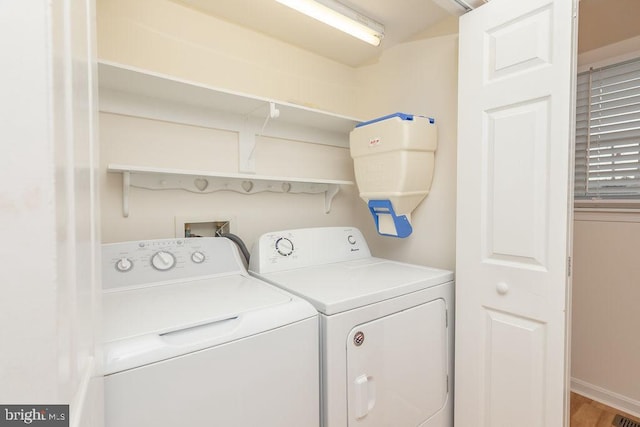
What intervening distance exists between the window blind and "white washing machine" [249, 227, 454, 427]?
1468 mm

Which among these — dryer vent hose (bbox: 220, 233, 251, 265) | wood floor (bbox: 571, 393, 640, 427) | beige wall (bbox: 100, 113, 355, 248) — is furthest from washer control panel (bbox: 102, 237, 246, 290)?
wood floor (bbox: 571, 393, 640, 427)

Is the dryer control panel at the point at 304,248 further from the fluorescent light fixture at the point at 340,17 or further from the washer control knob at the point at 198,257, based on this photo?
the fluorescent light fixture at the point at 340,17

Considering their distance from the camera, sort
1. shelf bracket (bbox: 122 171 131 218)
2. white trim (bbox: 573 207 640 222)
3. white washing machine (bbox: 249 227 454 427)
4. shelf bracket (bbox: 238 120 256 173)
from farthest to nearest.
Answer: white trim (bbox: 573 207 640 222) → shelf bracket (bbox: 238 120 256 173) → shelf bracket (bbox: 122 171 131 218) → white washing machine (bbox: 249 227 454 427)

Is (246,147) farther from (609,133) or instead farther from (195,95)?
(609,133)

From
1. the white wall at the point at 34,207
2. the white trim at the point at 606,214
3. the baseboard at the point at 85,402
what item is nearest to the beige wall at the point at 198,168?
the baseboard at the point at 85,402

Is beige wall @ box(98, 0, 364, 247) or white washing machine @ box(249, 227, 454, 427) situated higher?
beige wall @ box(98, 0, 364, 247)

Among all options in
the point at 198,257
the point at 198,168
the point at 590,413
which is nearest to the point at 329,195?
the point at 198,168

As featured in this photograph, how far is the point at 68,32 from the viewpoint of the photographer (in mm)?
371

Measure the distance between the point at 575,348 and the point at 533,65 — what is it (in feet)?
6.87

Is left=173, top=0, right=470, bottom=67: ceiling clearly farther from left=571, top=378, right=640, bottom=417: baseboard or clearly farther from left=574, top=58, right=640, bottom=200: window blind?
left=571, top=378, right=640, bottom=417: baseboard

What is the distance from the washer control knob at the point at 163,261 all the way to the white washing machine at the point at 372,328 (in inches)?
15.6

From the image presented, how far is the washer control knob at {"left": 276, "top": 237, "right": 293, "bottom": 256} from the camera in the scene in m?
1.65

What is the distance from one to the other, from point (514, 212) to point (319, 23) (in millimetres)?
1516

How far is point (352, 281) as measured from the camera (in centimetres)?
141
